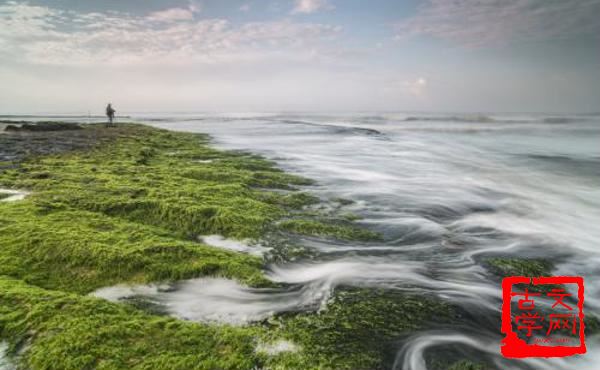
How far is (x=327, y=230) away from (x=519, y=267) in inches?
95.2

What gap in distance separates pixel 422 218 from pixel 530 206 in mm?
3286

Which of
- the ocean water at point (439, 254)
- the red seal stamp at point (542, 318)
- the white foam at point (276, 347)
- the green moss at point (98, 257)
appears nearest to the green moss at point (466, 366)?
the ocean water at point (439, 254)

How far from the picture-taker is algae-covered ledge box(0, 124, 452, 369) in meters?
2.12

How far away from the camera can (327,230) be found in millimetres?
4762

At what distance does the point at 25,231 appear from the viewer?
3.58 metres

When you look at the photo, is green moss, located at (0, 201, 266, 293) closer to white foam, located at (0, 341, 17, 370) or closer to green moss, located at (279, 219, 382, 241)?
white foam, located at (0, 341, 17, 370)

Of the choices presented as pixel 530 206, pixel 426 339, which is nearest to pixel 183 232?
pixel 426 339

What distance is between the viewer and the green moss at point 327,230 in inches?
183

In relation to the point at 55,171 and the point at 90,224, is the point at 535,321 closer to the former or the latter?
the point at 90,224

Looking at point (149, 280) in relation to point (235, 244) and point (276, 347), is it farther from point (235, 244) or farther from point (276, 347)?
point (276, 347)

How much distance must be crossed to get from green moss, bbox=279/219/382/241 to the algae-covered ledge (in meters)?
0.02

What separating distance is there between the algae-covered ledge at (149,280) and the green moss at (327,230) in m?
0.02

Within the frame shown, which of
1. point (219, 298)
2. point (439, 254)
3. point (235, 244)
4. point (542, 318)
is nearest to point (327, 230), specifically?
point (235, 244)

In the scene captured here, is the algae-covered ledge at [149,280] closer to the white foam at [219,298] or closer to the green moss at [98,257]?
the green moss at [98,257]
